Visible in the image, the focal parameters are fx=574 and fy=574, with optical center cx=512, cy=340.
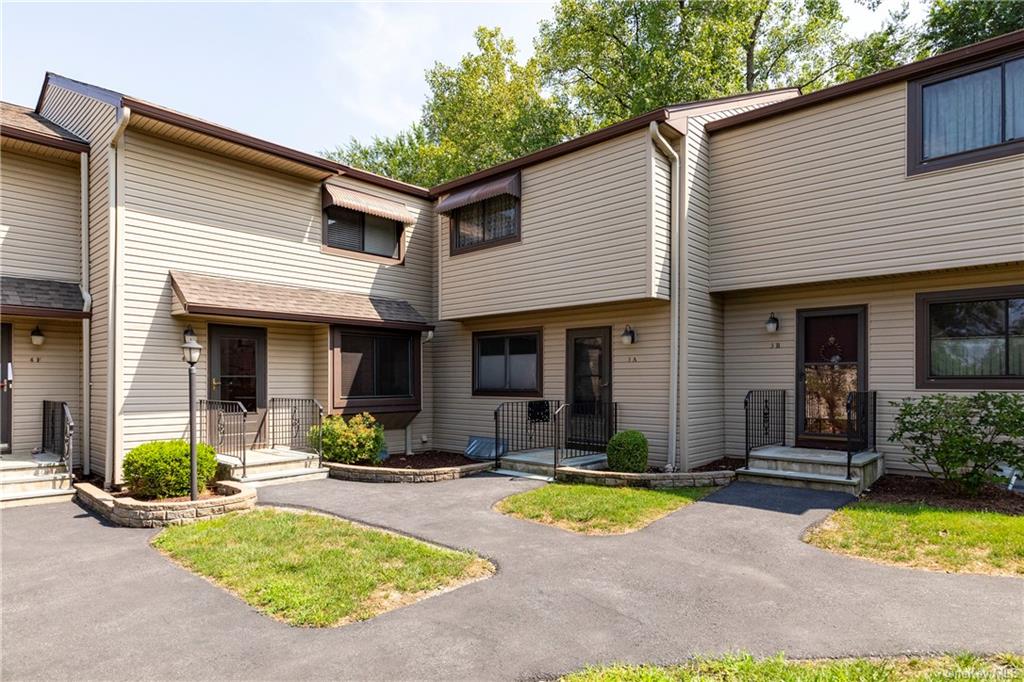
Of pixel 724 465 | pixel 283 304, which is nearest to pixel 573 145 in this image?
pixel 283 304

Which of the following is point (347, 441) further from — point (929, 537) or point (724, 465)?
point (929, 537)

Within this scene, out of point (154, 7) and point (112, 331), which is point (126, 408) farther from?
point (154, 7)

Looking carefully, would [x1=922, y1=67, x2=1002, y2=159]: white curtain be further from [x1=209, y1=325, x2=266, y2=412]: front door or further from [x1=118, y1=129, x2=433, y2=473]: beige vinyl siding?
[x1=209, y1=325, x2=266, y2=412]: front door

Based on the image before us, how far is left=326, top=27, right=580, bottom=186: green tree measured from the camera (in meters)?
25.1

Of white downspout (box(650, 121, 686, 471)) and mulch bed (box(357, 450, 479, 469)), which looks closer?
white downspout (box(650, 121, 686, 471))

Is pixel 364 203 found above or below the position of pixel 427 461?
above

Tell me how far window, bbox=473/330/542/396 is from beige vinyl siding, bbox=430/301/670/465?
0.16 meters

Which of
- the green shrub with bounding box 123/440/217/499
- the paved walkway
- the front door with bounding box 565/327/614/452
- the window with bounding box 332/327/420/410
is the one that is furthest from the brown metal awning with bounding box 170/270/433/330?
the paved walkway

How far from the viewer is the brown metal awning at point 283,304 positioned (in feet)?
29.5

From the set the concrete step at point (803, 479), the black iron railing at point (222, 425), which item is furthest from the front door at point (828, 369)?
the black iron railing at point (222, 425)

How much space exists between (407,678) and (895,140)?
9.17 meters

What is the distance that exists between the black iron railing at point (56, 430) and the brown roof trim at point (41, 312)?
133 cm

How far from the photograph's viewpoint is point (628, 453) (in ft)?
29.3

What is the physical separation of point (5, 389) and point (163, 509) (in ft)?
14.5
